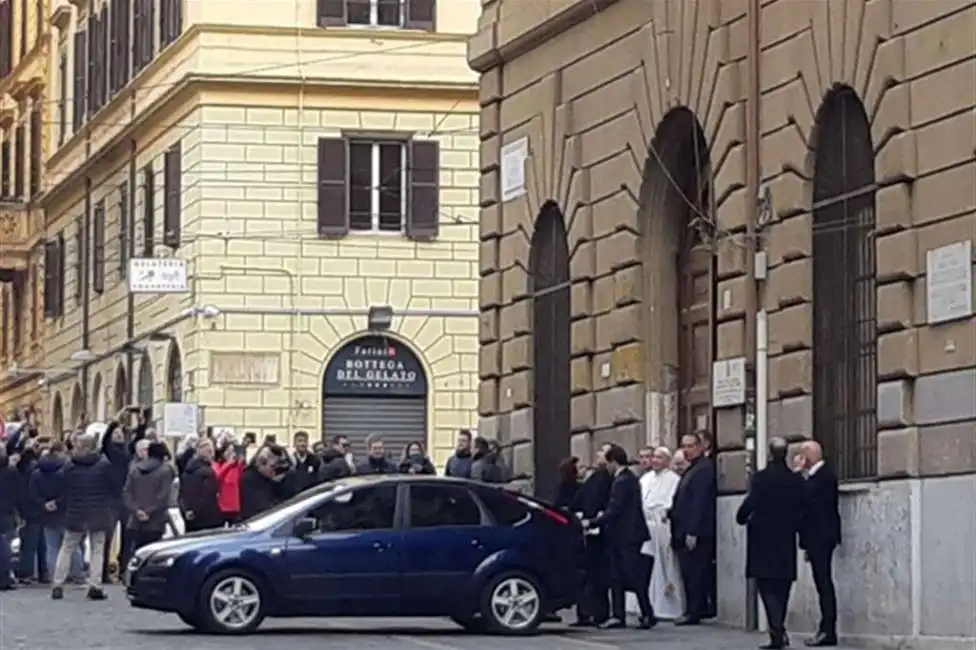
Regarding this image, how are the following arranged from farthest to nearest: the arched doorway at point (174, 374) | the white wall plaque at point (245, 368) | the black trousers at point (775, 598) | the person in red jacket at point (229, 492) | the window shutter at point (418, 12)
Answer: the arched doorway at point (174, 374)
the window shutter at point (418, 12)
the white wall plaque at point (245, 368)
the person in red jacket at point (229, 492)
the black trousers at point (775, 598)

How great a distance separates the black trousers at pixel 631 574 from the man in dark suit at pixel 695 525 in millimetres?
400

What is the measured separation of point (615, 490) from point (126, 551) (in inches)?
394

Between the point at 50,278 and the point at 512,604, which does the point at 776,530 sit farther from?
the point at 50,278

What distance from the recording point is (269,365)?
→ 159 ft

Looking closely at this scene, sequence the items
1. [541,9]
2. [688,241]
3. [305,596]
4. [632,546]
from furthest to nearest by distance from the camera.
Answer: [541,9] < [688,241] < [632,546] < [305,596]

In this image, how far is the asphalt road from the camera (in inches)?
940

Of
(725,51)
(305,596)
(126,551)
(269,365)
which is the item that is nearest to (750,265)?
(725,51)

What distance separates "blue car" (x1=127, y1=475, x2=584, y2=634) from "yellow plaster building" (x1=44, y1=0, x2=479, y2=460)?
73.9ft

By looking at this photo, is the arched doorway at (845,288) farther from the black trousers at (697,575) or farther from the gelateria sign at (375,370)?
the gelateria sign at (375,370)

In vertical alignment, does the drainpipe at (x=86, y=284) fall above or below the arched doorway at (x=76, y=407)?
above

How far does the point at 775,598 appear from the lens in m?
23.9

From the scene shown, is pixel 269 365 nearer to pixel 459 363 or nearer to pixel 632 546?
pixel 459 363

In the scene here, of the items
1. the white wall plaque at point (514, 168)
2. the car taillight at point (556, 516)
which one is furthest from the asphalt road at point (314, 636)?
the white wall plaque at point (514, 168)

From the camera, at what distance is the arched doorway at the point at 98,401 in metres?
57.3
